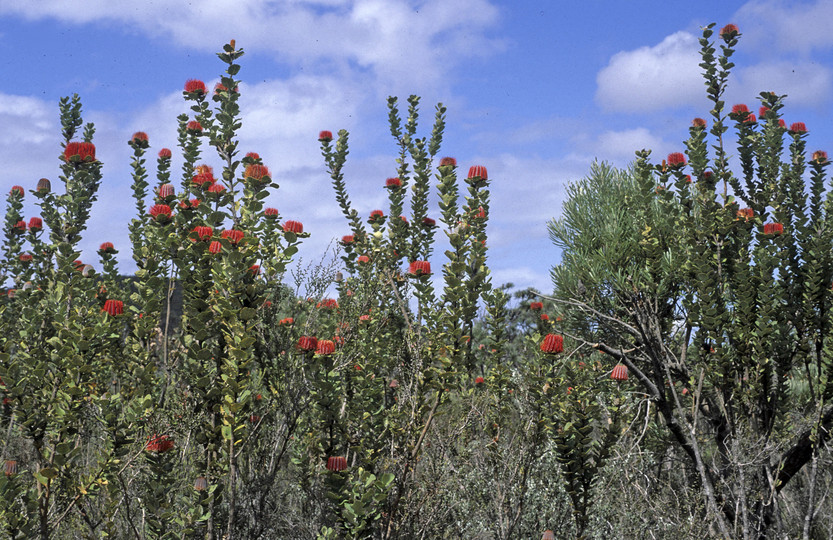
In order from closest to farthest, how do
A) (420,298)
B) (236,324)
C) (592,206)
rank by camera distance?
1. (236,324)
2. (420,298)
3. (592,206)

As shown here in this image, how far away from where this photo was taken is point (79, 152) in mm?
3422

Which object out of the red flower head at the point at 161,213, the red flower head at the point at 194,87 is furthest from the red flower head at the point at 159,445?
the red flower head at the point at 194,87

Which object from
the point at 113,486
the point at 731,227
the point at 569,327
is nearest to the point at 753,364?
the point at 731,227

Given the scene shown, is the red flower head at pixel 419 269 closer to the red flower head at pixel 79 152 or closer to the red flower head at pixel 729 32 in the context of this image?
the red flower head at pixel 79 152

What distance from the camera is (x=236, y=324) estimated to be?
294 centimetres

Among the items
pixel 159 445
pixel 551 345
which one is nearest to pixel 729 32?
pixel 551 345

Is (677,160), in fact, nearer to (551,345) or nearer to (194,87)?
(551,345)

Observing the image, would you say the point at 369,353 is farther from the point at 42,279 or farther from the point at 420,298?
the point at 42,279

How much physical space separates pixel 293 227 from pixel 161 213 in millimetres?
873

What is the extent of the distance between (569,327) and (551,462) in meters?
1.48

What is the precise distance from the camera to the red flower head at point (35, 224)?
20.0 feet

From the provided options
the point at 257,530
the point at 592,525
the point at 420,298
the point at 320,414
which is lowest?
the point at 592,525

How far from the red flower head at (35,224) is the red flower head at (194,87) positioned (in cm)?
289

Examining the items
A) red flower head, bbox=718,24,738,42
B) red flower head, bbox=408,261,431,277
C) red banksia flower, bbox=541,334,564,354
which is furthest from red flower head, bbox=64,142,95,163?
red flower head, bbox=718,24,738,42
